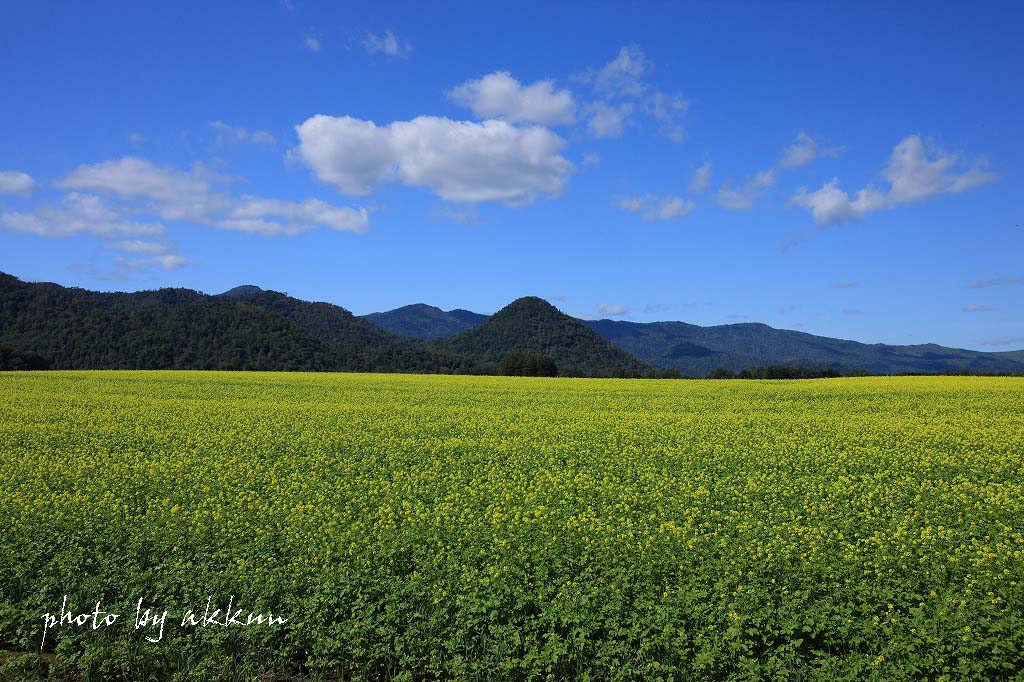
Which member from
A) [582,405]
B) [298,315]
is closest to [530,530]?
[582,405]

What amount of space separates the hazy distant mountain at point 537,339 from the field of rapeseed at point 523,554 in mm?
88059

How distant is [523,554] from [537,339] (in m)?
118

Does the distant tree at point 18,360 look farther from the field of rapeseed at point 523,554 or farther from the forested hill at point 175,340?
the field of rapeseed at point 523,554

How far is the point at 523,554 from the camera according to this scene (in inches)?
393

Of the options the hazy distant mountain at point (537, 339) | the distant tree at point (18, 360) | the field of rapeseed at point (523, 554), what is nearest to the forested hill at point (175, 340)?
the distant tree at point (18, 360)

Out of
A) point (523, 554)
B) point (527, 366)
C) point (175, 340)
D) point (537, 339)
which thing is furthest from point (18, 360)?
point (537, 339)

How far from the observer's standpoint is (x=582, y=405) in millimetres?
32062

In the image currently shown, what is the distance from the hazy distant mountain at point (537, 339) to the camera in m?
116

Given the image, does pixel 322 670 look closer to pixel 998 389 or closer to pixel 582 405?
pixel 582 405

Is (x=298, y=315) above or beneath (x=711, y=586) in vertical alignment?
above


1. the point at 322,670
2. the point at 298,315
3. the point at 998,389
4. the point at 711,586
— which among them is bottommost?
the point at 322,670

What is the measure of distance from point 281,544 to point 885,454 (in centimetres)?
1613

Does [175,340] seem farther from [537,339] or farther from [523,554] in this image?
[523,554]

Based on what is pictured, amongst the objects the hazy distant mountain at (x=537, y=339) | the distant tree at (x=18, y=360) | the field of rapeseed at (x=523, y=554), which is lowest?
the field of rapeseed at (x=523, y=554)
